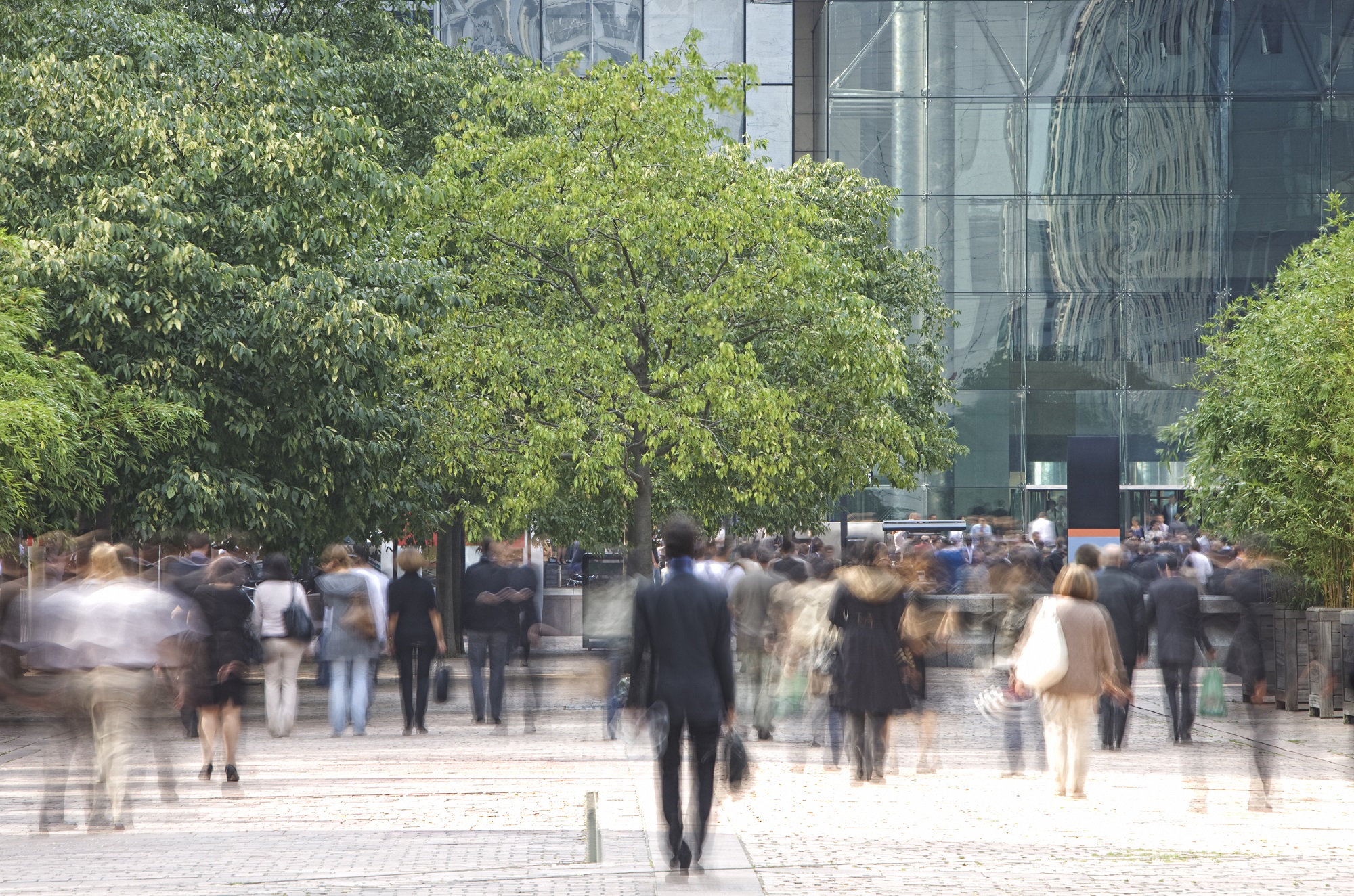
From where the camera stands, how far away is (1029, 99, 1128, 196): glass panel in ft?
137

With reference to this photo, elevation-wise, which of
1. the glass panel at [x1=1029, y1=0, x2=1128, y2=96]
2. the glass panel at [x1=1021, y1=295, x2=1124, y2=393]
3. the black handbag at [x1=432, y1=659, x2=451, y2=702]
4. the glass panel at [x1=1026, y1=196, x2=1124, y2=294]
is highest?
the glass panel at [x1=1029, y1=0, x2=1128, y2=96]

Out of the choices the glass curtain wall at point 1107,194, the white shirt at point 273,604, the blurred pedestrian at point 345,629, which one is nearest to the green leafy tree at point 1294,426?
the blurred pedestrian at point 345,629

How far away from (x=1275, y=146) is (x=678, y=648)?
37275 mm

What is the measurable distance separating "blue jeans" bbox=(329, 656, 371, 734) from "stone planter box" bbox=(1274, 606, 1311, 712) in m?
9.76

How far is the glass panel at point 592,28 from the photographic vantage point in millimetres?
46906

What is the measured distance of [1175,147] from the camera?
41594mm

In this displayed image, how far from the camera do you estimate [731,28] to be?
49.2m

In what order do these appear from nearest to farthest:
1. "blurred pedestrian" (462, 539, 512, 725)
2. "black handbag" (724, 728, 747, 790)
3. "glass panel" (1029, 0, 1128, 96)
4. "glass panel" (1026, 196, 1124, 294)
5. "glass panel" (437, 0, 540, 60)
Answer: "black handbag" (724, 728, 747, 790) → "blurred pedestrian" (462, 539, 512, 725) → "glass panel" (1029, 0, 1128, 96) → "glass panel" (1026, 196, 1124, 294) → "glass panel" (437, 0, 540, 60)

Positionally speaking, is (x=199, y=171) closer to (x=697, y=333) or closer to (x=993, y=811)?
(x=697, y=333)

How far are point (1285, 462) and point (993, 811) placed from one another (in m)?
9.84

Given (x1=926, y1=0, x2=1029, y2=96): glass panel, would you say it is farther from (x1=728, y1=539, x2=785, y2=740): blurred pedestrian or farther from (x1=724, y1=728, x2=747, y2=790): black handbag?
(x1=724, y1=728, x2=747, y2=790): black handbag

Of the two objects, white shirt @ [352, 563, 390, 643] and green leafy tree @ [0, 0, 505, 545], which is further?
green leafy tree @ [0, 0, 505, 545]

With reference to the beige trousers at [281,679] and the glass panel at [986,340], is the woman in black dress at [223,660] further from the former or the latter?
the glass panel at [986,340]

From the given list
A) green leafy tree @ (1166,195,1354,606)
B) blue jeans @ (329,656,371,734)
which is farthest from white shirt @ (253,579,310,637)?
green leafy tree @ (1166,195,1354,606)
